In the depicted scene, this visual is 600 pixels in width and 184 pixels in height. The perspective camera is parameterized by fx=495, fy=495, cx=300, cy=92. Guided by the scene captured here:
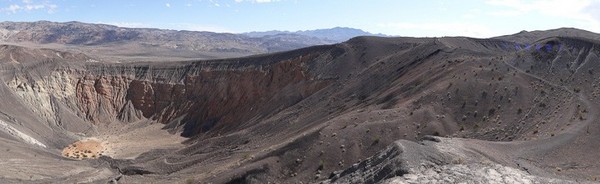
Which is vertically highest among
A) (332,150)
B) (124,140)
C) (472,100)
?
(472,100)

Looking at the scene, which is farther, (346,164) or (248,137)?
(248,137)

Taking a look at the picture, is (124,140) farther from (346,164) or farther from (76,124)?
(346,164)

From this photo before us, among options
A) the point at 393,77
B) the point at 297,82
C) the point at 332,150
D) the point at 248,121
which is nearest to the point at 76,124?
the point at 248,121

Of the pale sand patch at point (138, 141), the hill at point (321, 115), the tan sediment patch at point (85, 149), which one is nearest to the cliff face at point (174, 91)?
the hill at point (321, 115)

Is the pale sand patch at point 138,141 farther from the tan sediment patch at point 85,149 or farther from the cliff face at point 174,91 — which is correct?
the cliff face at point 174,91

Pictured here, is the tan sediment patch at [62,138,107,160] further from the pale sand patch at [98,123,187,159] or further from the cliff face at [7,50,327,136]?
the cliff face at [7,50,327,136]
